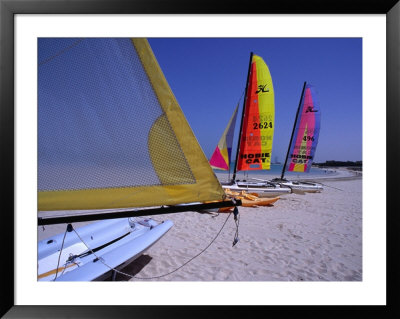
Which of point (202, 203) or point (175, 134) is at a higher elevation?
point (175, 134)

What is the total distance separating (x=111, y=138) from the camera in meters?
1.42

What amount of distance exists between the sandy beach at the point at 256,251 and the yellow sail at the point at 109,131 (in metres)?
1.09

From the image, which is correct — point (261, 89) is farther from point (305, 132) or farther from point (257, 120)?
point (305, 132)

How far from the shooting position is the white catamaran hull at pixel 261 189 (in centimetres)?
726

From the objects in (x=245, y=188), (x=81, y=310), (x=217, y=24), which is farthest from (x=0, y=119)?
(x=245, y=188)

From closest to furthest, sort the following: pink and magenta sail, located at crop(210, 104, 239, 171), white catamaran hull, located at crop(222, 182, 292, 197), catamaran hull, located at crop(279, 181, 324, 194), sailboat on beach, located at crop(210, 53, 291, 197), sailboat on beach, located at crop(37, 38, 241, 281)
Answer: sailboat on beach, located at crop(37, 38, 241, 281)
white catamaran hull, located at crop(222, 182, 292, 197)
sailboat on beach, located at crop(210, 53, 291, 197)
catamaran hull, located at crop(279, 181, 324, 194)
pink and magenta sail, located at crop(210, 104, 239, 171)

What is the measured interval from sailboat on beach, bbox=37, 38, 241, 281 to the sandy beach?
3.44 ft

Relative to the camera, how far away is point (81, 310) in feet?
5.58

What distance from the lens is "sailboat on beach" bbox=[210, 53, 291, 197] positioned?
8.01m

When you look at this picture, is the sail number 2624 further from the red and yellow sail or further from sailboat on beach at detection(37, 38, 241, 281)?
sailboat on beach at detection(37, 38, 241, 281)

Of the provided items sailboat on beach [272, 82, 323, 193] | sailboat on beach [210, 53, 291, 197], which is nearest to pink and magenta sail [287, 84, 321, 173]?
sailboat on beach [272, 82, 323, 193]

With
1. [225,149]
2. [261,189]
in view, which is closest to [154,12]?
[261,189]

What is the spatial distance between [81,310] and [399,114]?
285 cm

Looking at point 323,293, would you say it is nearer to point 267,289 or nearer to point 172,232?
point 267,289
